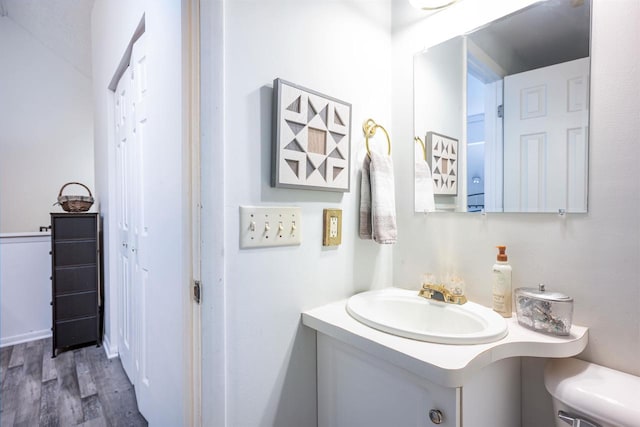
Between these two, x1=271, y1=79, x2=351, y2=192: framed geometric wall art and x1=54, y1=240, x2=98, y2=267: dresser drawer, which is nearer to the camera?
x1=271, y1=79, x2=351, y2=192: framed geometric wall art

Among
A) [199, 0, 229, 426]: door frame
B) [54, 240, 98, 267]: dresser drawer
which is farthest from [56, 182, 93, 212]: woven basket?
[199, 0, 229, 426]: door frame

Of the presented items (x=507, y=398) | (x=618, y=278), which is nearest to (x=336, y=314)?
(x=507, y=398)

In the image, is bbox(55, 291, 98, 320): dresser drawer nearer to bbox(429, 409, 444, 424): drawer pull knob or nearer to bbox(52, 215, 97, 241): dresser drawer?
bbox(52, 215, 97, 241): dresser drawer

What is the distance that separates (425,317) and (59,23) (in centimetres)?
360

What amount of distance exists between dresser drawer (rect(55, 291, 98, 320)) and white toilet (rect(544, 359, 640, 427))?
9.41 feet

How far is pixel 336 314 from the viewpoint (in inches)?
38.1

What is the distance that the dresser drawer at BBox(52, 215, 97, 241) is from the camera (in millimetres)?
2188

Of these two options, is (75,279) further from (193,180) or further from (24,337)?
(193,180)

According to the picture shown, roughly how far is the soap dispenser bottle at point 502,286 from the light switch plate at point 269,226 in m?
0.63

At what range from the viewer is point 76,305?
7.54 ft

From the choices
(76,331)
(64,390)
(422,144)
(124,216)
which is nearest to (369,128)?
(422,144)

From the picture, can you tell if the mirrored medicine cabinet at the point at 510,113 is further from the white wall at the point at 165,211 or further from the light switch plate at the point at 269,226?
the white wall at the point at 165,211

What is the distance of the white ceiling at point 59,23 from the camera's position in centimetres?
238

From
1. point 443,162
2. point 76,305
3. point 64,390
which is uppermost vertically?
point 443,162
